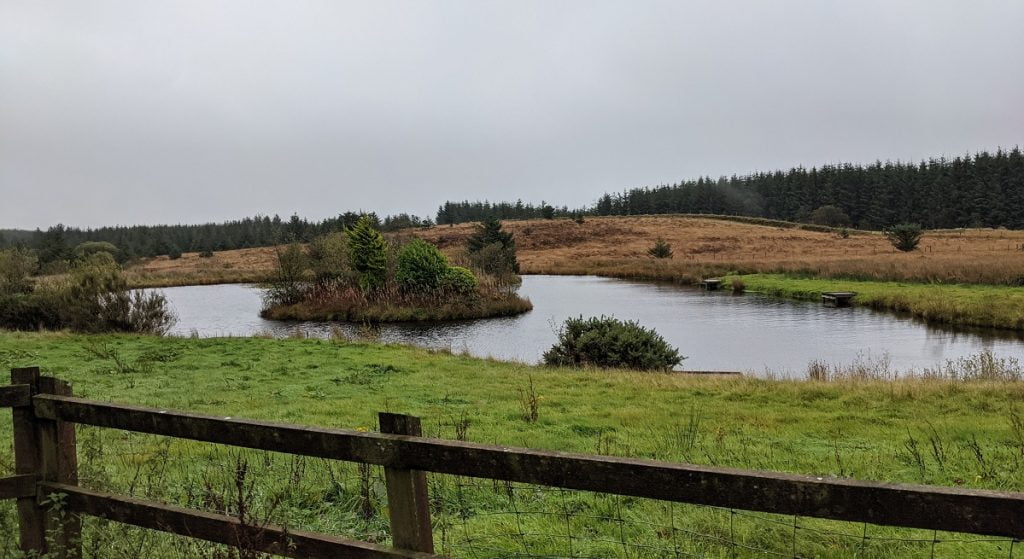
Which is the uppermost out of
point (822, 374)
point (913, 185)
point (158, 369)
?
point (913, 185)

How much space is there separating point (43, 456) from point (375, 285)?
3351 cm

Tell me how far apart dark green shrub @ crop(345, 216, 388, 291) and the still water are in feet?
13.6

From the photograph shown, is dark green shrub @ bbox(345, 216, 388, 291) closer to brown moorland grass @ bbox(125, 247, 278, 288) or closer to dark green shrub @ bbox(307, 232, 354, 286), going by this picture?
dark green shrub @ bbox(307, 232, 354, 286)

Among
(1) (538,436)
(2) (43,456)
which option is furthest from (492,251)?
(2) (43,456)

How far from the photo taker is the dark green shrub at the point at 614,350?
59.3 feet

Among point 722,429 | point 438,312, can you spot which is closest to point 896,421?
point 722,429

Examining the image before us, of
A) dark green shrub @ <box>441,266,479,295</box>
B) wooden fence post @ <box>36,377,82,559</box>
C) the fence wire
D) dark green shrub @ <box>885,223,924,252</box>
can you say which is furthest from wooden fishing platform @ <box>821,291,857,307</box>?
wooden fence post @ <box>36,377,82,559</box>

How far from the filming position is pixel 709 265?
58.2 metres

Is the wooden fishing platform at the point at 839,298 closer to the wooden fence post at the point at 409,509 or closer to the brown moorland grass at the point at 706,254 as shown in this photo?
the brown moorland grass at the point at 706,254

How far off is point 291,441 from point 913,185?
131m

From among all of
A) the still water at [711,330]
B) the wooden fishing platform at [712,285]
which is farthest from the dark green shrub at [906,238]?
the still water at [711,330]

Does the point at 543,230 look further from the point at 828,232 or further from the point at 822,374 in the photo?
the point at 822,374

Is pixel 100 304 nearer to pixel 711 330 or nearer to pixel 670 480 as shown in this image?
pixel 711 330

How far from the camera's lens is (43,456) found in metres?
4.07
